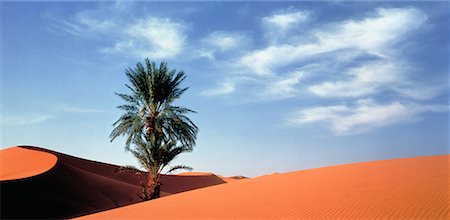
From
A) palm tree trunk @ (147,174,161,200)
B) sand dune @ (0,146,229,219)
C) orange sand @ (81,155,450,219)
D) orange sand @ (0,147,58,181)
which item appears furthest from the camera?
orange sand @ (0,147,58,181)

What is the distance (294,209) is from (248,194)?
10.8 feet

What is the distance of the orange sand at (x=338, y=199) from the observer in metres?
7.92

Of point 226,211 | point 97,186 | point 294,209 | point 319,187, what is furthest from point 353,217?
point 97,186

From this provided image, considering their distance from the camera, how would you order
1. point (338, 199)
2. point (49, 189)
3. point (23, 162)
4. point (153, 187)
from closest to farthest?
point (338, 199) < point (153, 187) < point (49, 189) < point (23, 162)

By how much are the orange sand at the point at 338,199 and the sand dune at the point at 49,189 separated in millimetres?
8895

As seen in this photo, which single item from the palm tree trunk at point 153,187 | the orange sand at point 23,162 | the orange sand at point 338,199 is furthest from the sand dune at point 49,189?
the orange sand at point 338,199

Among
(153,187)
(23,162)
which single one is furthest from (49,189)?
(23,162)

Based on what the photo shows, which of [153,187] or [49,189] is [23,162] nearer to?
[49,189]

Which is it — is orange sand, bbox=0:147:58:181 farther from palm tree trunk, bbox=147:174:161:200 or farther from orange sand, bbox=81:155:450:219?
orange sand, bbox=81:155:450:219

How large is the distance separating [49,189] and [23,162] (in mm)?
7332

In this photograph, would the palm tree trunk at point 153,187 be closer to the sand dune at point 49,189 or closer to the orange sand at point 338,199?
the sand dune at point 49,189

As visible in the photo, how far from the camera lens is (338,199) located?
9391 millimetres

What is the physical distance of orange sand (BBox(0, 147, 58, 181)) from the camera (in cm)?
2298

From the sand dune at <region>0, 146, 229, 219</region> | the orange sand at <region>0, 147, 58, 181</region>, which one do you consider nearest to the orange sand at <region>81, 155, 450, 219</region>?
the sand dune at <region>0, 146, 229, 219</region>
